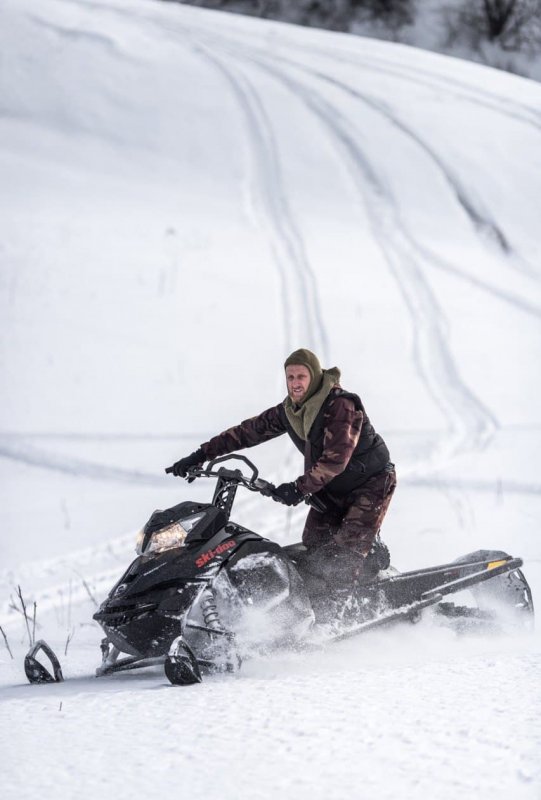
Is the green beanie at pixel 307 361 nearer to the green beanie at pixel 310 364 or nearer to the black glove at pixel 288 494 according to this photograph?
the green beanie at pixel 310 364

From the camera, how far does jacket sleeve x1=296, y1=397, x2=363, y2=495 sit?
381 centimetres

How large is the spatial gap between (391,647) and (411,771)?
178cm

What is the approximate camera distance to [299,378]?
3.97 m

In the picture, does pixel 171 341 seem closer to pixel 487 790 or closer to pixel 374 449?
pixel 374 449

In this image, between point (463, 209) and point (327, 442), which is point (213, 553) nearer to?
point (327, 442)

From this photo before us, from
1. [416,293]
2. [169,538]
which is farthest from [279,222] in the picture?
[169,538]

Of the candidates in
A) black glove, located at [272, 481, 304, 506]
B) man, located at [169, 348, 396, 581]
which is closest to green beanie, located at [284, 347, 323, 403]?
man, located at [169, 348, 396, 581]

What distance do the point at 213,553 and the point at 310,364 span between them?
84 cm

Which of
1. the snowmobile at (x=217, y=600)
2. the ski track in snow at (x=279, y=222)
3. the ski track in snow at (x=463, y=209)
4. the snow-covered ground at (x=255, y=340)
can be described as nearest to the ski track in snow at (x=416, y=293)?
the snow-covered ground at (x=255, y=340)

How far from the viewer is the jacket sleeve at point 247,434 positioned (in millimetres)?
4238

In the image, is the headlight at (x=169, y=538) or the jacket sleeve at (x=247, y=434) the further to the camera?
the jacket sleeve at (x=247, y=434)

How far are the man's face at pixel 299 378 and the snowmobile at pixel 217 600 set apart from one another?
16.1 inches

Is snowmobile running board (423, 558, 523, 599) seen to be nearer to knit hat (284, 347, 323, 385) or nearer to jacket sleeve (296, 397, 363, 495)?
jacket sleeve (296, 397, 363, 495)

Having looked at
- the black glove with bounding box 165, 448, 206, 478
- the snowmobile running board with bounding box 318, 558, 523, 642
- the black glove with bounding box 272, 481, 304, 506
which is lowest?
the snowmobile running board with bounding box 318, 558, 523, 642
